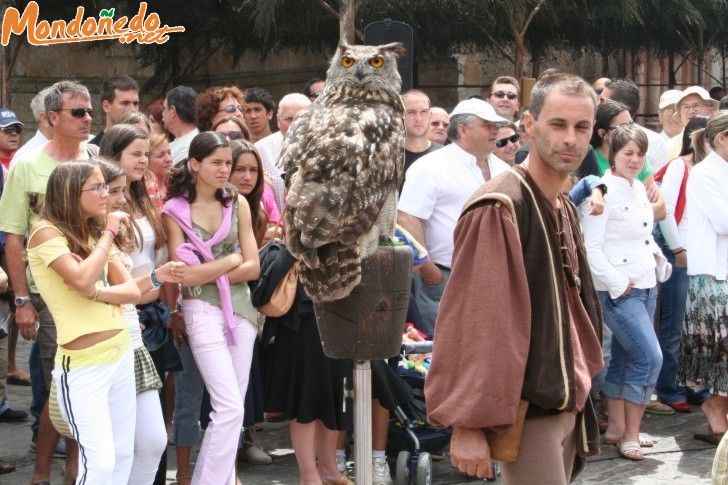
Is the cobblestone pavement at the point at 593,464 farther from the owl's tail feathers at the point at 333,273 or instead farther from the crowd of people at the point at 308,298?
the owl's tail feathers at the point at 333,273

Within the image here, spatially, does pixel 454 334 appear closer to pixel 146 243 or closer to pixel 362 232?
pixel 362 232

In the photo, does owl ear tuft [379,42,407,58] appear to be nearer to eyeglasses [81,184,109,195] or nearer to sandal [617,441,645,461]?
eyeglasses [81,184,109,195]

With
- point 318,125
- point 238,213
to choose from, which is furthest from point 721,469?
point 238,213

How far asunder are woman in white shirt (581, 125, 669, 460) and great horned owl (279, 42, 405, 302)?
2.84 m

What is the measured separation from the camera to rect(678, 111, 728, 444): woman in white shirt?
715 centimetres

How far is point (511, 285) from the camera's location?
3.33 meters

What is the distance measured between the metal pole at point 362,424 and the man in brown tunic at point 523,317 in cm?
63

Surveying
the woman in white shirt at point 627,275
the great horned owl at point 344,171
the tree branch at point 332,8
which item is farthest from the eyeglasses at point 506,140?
the tree branch at point 332,8

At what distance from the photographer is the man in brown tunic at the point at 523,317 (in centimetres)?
327

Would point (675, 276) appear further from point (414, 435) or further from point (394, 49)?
point (394, 49)

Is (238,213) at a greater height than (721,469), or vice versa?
(238,213)

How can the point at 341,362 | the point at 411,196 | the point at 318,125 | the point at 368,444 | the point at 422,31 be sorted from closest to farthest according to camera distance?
the point at 368,444 → the point at 318,125 → the point at 341,362 → the point at 411,196 → the point at 422,31

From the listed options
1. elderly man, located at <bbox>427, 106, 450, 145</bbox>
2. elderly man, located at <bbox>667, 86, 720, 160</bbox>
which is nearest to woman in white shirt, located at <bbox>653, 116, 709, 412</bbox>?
elderly man, located at <bbox>667, 86, 720, 160</bbox>

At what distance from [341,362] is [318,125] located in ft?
6.83
